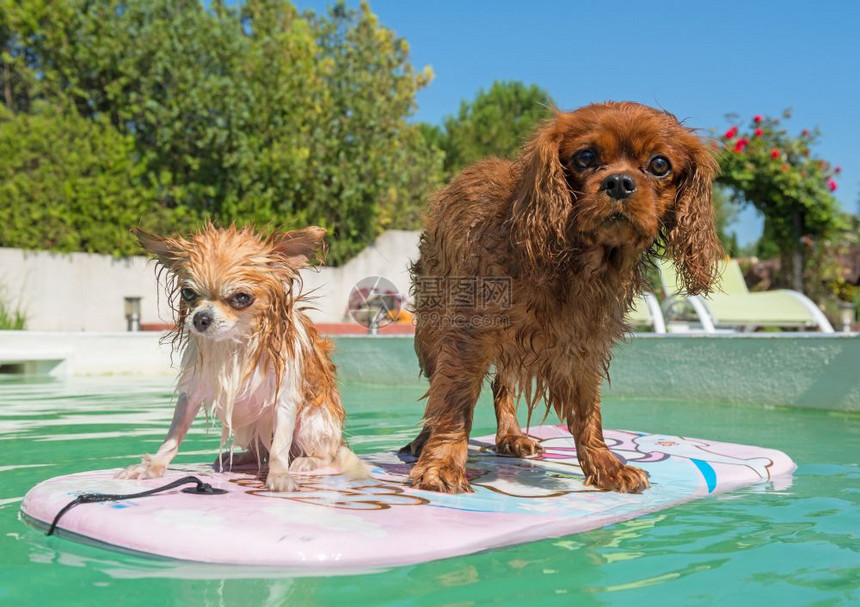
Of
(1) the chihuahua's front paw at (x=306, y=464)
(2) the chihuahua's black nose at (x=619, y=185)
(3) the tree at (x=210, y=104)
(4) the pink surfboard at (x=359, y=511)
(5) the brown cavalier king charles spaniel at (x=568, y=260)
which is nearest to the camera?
(4) the pink surfboard at (x=359, y=511)

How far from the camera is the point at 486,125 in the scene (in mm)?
42750

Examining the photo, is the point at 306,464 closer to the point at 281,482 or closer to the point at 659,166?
the point at 281,482

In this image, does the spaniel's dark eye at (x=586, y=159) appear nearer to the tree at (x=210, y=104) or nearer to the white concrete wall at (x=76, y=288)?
the white concrete wall at (x=76, y=288)

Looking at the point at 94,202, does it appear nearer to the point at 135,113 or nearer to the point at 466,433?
the point at 135,113

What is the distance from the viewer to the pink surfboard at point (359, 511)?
3141mm

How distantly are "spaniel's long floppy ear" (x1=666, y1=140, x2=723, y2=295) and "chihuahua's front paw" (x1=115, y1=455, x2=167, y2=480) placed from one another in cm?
285

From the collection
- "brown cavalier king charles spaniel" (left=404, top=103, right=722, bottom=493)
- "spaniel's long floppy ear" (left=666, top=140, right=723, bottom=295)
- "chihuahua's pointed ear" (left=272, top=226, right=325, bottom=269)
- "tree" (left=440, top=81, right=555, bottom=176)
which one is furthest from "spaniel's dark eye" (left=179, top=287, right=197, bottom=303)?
"tree" (left=440, top=81, right=555, bottom=176)

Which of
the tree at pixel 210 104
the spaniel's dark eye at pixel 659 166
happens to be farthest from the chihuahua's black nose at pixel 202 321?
the tree at pixel 210 104

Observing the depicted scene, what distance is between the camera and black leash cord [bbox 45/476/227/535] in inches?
140

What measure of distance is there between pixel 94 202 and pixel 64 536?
1723 centimetres

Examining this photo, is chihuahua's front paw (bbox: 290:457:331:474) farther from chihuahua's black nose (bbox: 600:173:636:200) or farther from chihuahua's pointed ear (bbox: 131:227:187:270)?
chihuahua's black nose (bbox: 600:173:636:200)

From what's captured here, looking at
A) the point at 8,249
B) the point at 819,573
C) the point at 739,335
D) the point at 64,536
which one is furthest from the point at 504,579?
the point at 8,249

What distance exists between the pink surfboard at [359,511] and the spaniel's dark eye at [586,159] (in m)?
1.63

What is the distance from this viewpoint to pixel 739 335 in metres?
9.20
